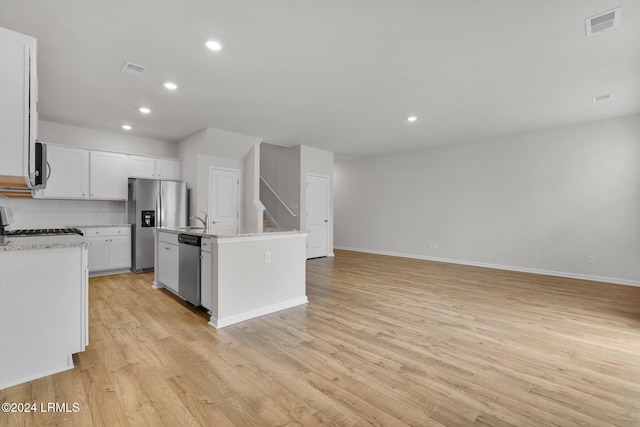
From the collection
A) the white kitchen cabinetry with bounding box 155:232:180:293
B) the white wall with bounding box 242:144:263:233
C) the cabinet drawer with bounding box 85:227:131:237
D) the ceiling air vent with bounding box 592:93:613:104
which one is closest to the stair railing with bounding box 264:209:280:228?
the white wall with bounding box 242:144:263:233

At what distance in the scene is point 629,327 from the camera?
2.98 m

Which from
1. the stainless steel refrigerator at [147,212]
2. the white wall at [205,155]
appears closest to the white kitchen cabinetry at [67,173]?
the stainless steel refrigerator at [147,212]

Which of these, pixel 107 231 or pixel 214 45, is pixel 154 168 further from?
pixel 214 45

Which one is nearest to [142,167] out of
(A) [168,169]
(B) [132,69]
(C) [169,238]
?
(A) [168,169]

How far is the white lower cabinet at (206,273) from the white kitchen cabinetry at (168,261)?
2.33 feet

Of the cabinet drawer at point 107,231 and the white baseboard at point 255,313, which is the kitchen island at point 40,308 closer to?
the white baseboard at point 255,313

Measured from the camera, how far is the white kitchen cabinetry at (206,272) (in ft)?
9.77

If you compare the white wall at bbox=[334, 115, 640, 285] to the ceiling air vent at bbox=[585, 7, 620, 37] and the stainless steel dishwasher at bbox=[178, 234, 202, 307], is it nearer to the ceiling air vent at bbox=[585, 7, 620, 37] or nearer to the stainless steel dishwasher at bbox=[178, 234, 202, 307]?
the ceiling air vent at bbox=[585, 7, 620, 37]

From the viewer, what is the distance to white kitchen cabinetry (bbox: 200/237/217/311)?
9.77ft

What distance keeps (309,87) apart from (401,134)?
2.90 metres

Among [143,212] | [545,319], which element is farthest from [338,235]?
[545,319]

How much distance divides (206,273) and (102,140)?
444 cm

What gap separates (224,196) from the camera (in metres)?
6.14

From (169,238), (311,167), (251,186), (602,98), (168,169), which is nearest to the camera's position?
(169,238)
